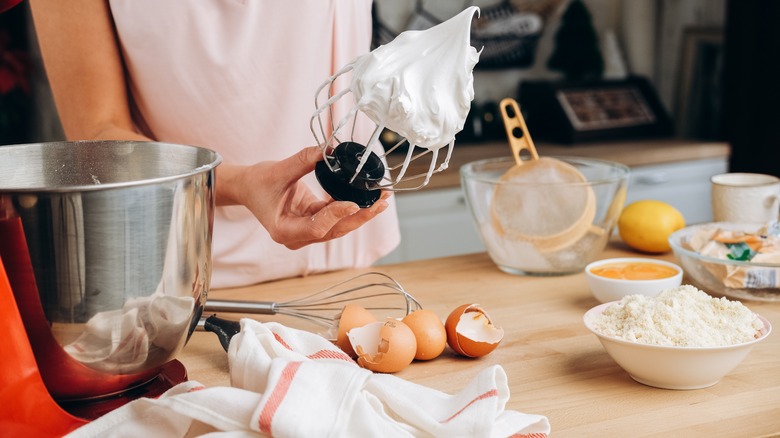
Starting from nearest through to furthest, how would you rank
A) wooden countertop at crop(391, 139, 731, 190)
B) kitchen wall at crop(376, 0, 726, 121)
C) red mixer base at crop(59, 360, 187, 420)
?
red mixer base at crop(59, 360, 187, 420), wooden countertop at crop(391, 139, 731, 190), kitchen wall at crop(376, 0, 726, 121)

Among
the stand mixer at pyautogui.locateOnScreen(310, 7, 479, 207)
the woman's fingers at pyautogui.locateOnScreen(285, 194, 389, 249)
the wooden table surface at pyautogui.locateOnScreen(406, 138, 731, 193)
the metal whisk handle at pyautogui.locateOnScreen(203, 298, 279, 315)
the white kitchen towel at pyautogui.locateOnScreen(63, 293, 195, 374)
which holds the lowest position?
the wooden table surface at pyautogui.locateOnScreen(406, 138, 731, 193)

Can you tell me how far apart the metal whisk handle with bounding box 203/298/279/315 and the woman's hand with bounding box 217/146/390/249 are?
0.09 metres

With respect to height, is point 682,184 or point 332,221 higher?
point 332,221

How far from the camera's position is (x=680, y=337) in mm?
821

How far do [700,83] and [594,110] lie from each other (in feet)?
1.62

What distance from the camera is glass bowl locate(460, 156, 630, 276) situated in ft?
4.04

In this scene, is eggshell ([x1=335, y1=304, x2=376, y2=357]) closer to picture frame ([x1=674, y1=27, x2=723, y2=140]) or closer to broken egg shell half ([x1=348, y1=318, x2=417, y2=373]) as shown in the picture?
broken egg shell half ([x1=348, y1=318, x2=417, y2=373])

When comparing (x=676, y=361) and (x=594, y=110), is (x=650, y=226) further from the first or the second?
(x=594, y=110)

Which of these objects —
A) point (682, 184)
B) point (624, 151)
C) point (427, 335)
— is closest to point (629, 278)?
point (427, 335)

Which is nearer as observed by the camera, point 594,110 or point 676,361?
point 676,361

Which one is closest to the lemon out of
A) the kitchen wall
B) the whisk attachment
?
the whisk attachment

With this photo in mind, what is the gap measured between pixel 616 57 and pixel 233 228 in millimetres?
2243

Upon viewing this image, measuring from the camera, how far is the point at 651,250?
53.2 inches

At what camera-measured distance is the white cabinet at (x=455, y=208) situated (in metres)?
2.49
